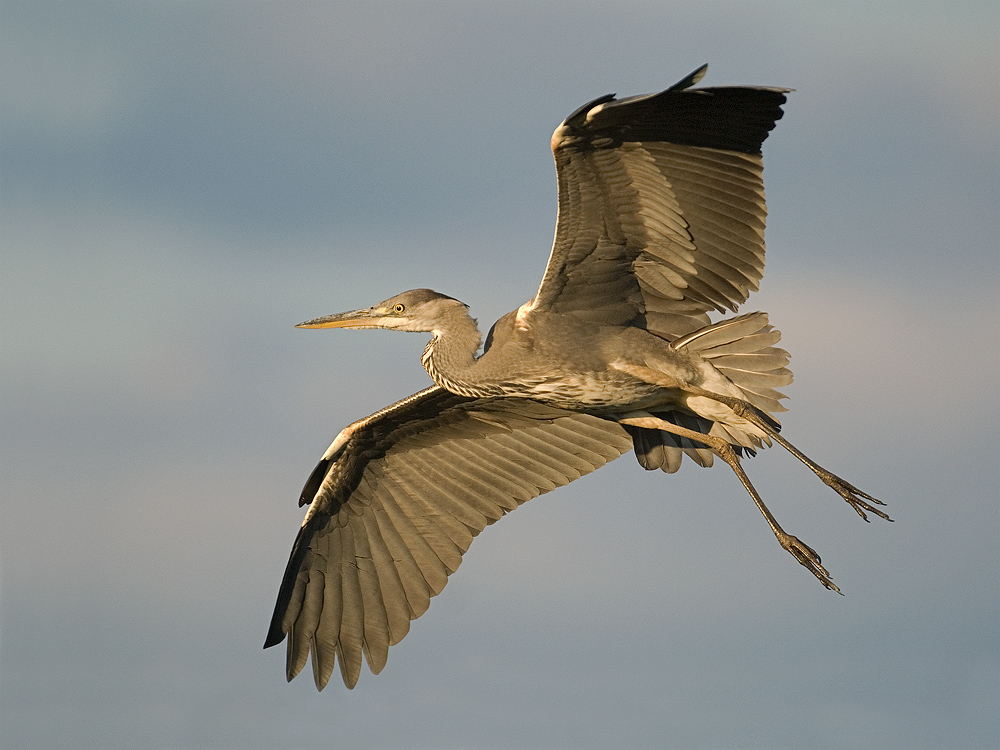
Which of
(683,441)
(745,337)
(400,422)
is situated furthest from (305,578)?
(745,337)

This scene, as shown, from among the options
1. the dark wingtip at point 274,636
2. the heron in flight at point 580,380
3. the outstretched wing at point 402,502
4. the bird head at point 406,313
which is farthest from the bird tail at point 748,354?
the dark wingtip at point 274,636

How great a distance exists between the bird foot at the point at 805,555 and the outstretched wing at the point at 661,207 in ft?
5.26

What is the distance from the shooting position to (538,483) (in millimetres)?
9945

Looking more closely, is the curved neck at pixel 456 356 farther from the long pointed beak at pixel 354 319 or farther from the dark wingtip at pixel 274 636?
the dark wingtip at pixel 274 636

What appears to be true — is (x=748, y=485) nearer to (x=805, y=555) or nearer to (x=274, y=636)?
(x=805, y=555)

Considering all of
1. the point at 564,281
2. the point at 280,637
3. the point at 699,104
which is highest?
the point at 699,104

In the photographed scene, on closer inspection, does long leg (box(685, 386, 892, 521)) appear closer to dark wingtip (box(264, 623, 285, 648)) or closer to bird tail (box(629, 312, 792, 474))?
bird tail (box(629, 312, 792, 474))

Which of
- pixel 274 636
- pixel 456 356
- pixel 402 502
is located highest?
pixel 456 356

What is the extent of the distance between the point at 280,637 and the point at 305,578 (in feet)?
1.57

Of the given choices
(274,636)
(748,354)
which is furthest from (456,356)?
(274,636)

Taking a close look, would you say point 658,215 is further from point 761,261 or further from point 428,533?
point 428,533

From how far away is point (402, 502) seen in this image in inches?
396

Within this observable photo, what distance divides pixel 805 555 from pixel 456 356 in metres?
2.76

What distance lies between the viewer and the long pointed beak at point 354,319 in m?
9.61
